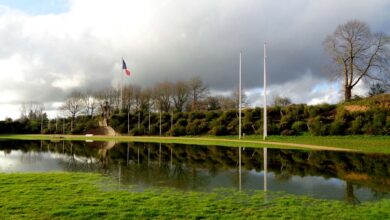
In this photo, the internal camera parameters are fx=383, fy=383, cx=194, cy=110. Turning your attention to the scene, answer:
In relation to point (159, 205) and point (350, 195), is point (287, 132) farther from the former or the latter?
point (159, 205)

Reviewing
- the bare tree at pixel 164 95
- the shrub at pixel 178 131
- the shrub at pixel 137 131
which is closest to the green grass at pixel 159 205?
the shrub at pixel 178 131

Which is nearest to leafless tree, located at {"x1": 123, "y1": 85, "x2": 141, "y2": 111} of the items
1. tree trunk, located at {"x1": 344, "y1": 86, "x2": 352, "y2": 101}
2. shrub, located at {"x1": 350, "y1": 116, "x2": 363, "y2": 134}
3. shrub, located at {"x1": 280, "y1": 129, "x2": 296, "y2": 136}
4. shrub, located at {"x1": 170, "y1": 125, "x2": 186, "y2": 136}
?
shrub, located at {"x1": 170, "y1": 125, "x2": 186, "y2": 136}

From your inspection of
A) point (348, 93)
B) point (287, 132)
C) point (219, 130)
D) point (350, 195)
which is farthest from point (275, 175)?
point (348, 93)

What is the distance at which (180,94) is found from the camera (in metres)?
74.4

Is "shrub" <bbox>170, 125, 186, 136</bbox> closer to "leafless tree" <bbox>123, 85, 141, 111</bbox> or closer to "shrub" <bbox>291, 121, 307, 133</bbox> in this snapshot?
"shrub" <bbox>291, 121, 307, 133</bbox>

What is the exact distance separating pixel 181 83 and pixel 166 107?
551 cm

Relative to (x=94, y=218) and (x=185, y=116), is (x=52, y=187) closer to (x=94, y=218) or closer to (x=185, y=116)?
(x=94, y=218)

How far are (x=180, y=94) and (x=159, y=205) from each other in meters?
65.6

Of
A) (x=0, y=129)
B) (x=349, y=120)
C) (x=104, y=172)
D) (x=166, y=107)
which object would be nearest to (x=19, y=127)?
(x=0, y=129)

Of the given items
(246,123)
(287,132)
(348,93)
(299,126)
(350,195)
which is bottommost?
(350,195)

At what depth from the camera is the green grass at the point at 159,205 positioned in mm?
8156

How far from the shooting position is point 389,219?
26.4 feet

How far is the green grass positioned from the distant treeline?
2934cm

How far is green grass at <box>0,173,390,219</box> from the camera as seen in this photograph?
26.8 feet
